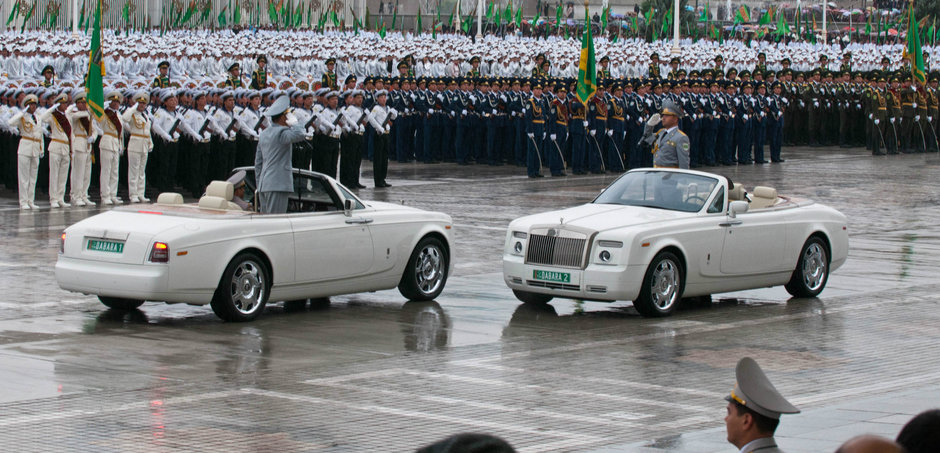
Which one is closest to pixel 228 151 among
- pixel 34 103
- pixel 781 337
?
pixel 34 103

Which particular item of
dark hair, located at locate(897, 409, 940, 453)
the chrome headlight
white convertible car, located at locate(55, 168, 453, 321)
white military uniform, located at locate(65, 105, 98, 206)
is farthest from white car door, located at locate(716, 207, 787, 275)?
white military uniform, located at locate(65, 105, 98, 206)

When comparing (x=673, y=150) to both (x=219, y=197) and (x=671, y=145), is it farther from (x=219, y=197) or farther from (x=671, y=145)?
(x=219, y=197)

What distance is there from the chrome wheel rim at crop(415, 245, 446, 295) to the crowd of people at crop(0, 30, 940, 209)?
14.3 ft

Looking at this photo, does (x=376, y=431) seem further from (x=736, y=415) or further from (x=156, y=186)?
(x=156, y=186)

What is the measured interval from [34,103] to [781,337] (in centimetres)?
1491

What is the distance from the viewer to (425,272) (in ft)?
48.9

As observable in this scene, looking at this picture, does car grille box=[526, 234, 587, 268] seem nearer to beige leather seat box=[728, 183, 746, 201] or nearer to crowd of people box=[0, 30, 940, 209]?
beige leather seat box=[728, 183, 746, 201]

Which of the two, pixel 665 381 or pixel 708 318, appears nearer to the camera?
pixel 665 381

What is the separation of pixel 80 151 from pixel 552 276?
12.3 meters

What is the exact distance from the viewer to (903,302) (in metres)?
15.0

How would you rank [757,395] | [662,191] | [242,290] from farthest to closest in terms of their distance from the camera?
[662,191]
[242,290]
[757,395]

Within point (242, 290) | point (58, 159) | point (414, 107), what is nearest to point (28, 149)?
point (58, 159)

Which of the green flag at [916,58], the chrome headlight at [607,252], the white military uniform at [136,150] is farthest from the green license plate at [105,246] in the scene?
the green flag at [916,58]

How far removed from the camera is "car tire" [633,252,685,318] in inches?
546
